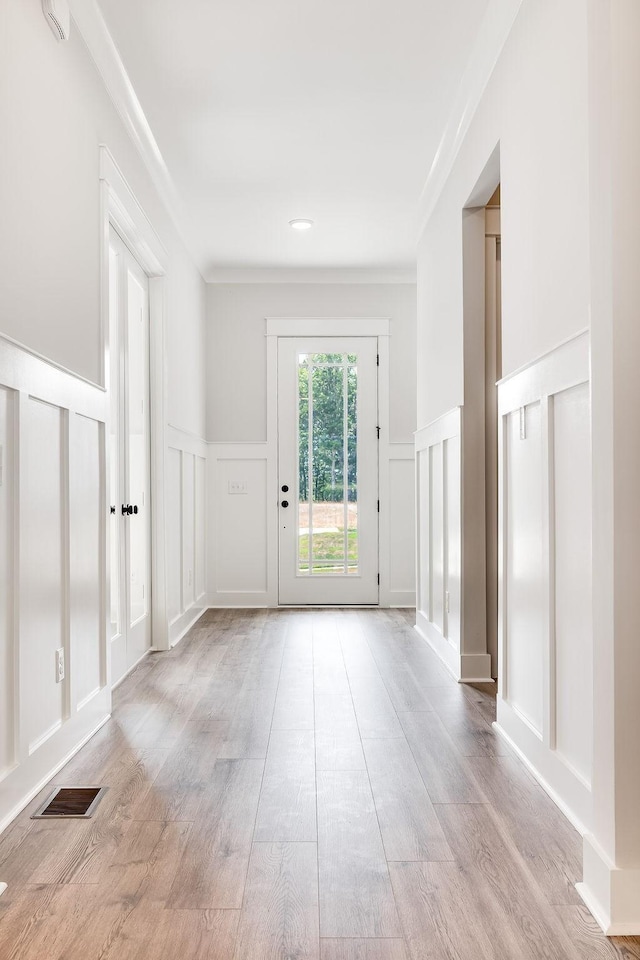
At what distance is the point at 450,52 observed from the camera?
9.68 ft

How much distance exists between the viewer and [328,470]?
5.92 metres

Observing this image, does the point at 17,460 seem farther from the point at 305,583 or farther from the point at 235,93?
the point at 305,583

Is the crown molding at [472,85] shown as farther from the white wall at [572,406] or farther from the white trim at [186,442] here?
the white trim at [186,442]

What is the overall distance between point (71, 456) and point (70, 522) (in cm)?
22

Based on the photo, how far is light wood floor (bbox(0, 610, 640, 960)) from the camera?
4.79 ft

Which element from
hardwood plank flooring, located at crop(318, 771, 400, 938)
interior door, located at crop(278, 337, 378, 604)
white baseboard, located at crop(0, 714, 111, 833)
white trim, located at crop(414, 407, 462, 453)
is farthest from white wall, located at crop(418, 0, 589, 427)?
interior door, located at crop(278, 337, 378, 604)

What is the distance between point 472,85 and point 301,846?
2893 mm

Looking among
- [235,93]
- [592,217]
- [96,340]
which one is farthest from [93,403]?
[592,217]

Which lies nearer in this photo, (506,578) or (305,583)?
(506,578)

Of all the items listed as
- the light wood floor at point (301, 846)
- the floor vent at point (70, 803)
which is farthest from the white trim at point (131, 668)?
the floor vent at point (70, 803)

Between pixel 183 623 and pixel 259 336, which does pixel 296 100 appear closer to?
pixel 259 336

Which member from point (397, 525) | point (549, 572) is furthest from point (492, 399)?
point (397, 525)

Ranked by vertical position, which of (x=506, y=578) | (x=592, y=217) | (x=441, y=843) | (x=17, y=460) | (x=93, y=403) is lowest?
(x=441, y=843)

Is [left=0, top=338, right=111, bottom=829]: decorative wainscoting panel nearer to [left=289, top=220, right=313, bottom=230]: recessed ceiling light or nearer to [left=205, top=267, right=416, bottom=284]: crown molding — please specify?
[left=289, top=220, right=313, bottom=230]: recessed ceiling light
